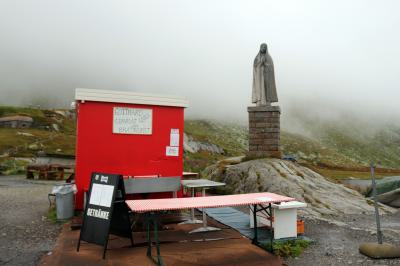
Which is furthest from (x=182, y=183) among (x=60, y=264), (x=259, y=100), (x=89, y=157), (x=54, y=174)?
(x=54, y=174)

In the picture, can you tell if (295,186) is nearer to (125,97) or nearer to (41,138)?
Result: (125,97)

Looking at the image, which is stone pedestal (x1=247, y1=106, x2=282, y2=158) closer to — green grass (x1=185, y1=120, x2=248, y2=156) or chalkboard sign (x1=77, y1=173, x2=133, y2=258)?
chalkboard sign (x1=77, y1=173, x2=133, y2=258)

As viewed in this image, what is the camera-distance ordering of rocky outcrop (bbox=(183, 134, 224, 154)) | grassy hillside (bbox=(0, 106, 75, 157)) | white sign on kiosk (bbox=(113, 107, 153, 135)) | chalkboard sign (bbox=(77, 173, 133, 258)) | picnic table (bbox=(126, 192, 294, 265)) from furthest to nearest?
rocky outcrop (bbox=(183, 134, 224, 154))
grassy hillside (bbox=(0, 106, 75, 157))
white sign on kiosk (bbox=(113, 107, 153, 135))
chalkboard sign (bbox=(77, 173, 133, 258))
picnic table (bbox=(126, 192, 294, 265))

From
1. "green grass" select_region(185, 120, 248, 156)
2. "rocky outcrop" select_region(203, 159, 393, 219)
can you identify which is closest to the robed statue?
"rocky outcrop" select_region(203, 159, 393, 219)

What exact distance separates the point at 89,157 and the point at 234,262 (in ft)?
20.3

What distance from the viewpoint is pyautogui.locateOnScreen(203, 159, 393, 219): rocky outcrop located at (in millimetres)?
13156

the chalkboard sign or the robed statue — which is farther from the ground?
the robed statue

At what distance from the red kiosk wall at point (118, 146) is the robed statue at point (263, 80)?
6.65m

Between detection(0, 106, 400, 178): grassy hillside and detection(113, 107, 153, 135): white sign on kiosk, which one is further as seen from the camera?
detection(0, 106, 400, 178): grassy hillside

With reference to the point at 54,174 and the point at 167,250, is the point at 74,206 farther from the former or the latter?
the point at 54,174

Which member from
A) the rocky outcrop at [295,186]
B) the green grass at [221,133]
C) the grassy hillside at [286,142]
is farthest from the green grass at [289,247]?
the green grass at [221,133]

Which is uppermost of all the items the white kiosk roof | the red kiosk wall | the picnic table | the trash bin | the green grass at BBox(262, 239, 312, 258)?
the white kiosk roof

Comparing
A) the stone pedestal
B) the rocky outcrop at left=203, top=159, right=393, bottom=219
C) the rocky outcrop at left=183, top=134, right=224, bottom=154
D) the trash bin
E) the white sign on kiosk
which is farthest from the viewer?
the rocky outcrop at left=183, top=134, right=224, bottom=154

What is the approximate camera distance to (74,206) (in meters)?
10.9
